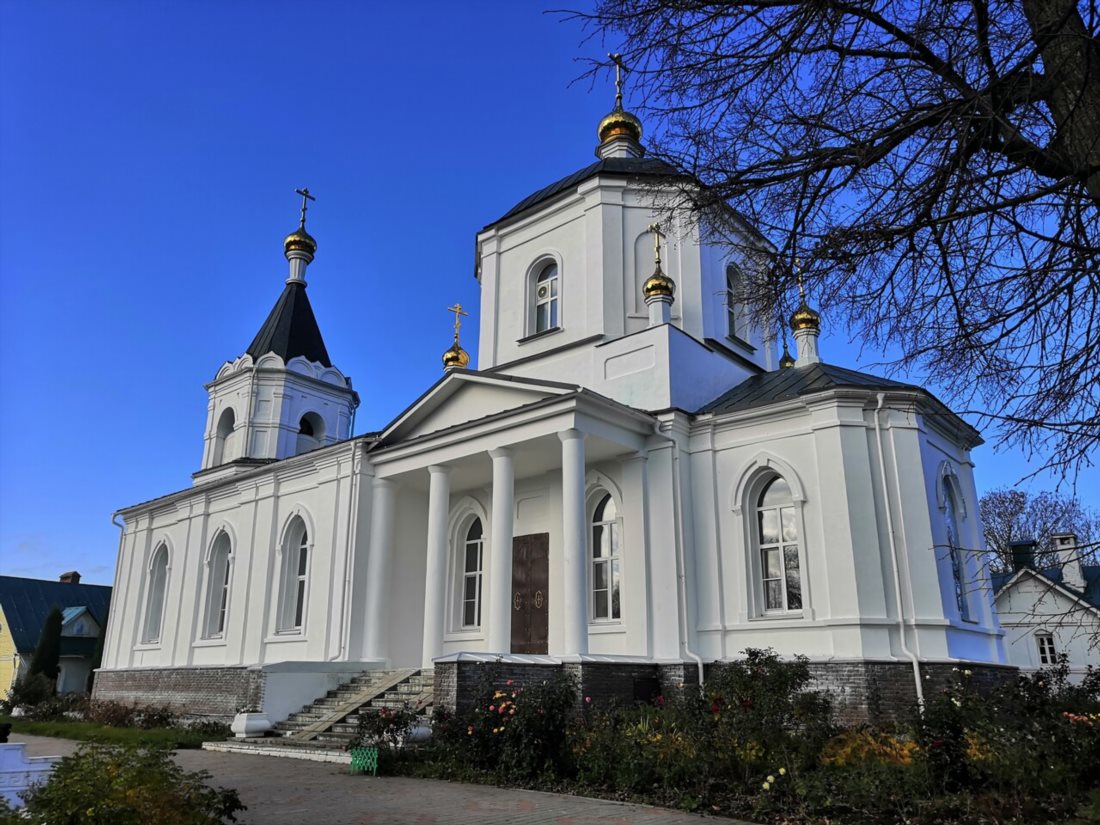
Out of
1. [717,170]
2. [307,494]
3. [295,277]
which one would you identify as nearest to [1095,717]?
[717,170]

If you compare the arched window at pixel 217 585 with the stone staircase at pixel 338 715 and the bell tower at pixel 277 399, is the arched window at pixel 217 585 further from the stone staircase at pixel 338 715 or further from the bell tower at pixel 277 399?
the stone staircase at pixel 338 715

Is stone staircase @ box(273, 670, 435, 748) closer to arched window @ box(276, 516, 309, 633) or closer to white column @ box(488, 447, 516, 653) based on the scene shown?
white column @ box(488, 447, 516, 653)

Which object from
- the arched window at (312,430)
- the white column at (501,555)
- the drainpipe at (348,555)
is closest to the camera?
the white column at (501,555)

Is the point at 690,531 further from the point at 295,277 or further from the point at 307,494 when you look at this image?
the point at 295,277

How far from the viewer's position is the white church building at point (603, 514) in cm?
1366

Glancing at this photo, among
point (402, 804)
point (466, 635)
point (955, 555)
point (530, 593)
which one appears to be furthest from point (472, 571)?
point (402, 804)

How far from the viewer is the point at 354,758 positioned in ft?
36.1

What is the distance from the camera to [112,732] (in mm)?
16953

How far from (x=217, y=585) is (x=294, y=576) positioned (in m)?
4.24

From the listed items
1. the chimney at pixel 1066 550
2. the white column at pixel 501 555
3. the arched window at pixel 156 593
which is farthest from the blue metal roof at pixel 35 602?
the chimney at pixel 1066 550

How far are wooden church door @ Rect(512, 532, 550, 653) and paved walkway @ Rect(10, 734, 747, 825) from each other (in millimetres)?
5887

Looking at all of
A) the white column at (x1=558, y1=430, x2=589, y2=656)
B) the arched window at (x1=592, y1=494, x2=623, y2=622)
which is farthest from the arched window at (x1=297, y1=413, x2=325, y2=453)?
the white column at (x1=558, y1=430, x2=589, y2=656)

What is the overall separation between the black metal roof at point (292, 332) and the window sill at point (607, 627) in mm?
17051

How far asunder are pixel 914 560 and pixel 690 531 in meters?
3.72
